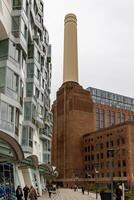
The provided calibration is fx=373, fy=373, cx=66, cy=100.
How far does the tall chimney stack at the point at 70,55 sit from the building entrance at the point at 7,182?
109 meters

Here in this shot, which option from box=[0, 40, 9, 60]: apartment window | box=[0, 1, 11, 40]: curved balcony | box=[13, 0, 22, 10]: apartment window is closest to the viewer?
box=[0, 1, 11, 40]: curved balcony

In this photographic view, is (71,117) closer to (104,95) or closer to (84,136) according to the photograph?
(84,136)

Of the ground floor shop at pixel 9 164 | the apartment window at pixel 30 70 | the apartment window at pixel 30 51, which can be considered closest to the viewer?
the ground floor shop at pixel 9 164

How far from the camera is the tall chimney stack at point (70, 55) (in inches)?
5531

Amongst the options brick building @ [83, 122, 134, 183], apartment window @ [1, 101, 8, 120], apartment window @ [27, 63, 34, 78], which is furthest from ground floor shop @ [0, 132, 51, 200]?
brick building @ [83, 122, 134, 183]

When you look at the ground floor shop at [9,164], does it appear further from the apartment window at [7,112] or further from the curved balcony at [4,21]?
the curved balcony at [4,21]

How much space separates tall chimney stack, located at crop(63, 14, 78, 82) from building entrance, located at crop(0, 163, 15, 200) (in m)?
109

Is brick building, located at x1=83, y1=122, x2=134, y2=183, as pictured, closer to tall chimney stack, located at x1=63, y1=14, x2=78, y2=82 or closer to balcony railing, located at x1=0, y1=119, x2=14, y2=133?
tall chimney stack, located at x1=63, y1=14, x2=78, y2=82

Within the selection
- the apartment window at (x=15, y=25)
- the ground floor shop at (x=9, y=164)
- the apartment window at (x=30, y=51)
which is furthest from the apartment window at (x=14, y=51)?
the apartment window at (x=30, y=51)

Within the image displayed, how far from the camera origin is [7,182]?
30516 mm

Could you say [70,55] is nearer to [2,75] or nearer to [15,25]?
[15,25]

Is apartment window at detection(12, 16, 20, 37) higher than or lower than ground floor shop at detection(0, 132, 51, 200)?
higher

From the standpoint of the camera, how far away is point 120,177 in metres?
111

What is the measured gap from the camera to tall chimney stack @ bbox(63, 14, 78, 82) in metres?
140
